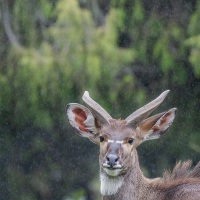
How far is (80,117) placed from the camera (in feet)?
46.5

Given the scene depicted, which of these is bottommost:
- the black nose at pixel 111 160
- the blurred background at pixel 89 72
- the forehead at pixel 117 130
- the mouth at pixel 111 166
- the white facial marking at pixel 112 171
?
the white facial marking at pixel 112 171

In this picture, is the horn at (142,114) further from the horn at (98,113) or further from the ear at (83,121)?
the ear at (83,121)

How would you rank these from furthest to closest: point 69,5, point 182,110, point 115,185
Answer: point 182,110 < point 69,5 < point 115,185

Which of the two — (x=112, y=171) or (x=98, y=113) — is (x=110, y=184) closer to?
(x=112, y=171)

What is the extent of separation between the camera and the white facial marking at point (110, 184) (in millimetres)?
13609

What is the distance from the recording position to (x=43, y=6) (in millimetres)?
19953

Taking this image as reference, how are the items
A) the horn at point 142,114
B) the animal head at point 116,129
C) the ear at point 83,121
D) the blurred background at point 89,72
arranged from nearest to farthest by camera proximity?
the animal head at point 116,129, the horn at point 142,114, the ear at point 83,121, the blurred background at point 89,72

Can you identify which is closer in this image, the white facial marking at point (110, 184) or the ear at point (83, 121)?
the white facial marking at point (110, 184)

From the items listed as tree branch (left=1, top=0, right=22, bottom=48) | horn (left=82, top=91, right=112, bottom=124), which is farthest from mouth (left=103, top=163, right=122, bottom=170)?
tree branch (left=1, top=0, right=22, bottom=48)

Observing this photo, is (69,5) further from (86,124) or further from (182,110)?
(86,124)

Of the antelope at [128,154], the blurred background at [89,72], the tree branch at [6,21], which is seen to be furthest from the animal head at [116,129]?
the tree branch at [6,21]

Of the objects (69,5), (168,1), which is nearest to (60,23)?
(69,5)

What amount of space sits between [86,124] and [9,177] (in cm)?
722

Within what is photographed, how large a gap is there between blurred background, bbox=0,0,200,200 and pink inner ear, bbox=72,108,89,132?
478 cm
